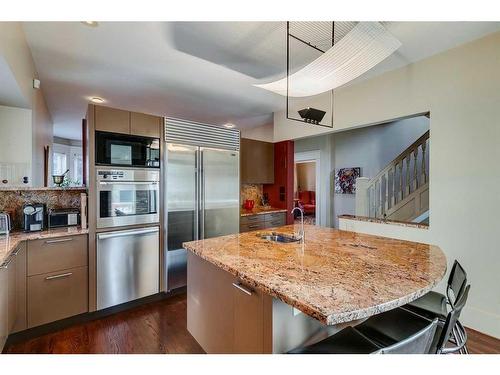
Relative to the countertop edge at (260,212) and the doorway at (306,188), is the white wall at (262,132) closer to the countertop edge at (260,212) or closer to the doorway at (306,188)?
the countertop edge at (260,212)

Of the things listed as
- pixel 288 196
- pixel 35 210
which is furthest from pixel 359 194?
pixel 35 210

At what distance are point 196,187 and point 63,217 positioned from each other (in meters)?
1.40

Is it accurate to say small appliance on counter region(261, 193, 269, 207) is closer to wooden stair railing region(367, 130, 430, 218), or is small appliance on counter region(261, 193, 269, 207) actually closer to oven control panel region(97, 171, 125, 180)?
wooden stair railing region(367, 130, 430, 218)

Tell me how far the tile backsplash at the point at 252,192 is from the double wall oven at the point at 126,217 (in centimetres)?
188

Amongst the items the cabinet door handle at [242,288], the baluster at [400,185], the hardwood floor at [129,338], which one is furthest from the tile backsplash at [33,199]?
the baluster at [400,185]

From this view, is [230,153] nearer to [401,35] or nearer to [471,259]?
[401,35]

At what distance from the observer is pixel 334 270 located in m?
1.32

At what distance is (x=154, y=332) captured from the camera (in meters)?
2.26

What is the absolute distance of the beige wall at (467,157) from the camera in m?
2.19

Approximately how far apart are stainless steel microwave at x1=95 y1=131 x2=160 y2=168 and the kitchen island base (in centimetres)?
137

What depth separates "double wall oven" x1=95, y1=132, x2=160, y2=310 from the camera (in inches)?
100

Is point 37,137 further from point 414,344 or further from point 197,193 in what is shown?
point 414,344

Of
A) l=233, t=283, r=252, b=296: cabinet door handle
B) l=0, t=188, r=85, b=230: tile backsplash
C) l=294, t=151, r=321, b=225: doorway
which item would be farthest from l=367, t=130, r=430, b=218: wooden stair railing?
l=0, t=188, r=85, b=230: tile backsplash

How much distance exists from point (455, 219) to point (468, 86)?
1226mm
